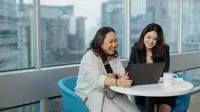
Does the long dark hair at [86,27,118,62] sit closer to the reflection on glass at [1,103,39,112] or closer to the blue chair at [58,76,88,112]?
the blue chair at [58,76,88,112]

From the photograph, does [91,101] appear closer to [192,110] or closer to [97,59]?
[97,59]

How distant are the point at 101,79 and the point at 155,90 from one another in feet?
1.31

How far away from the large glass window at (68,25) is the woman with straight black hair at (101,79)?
2.41ft

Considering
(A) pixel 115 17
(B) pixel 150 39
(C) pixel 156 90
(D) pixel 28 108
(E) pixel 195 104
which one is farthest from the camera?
(E) pixel 195 104

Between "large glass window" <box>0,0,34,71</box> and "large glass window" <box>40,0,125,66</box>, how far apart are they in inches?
6.5

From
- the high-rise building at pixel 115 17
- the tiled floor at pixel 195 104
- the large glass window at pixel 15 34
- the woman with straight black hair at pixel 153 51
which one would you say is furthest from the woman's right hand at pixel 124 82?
the tiled floor at pixel 195 104

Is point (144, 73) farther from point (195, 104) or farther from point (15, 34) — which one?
point (195, 104)

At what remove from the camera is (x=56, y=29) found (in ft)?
9.42

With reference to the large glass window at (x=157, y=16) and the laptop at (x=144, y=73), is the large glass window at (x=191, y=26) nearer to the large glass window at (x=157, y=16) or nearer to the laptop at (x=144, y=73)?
the large glass window at (x=157, y=16)

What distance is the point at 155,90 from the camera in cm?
195

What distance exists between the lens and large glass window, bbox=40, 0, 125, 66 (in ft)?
9.11

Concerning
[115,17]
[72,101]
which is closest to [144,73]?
[72,101]

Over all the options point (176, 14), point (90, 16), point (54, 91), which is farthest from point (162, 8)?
point (54, 91)

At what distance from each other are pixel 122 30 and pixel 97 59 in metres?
1.67
